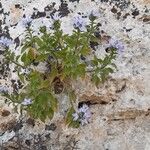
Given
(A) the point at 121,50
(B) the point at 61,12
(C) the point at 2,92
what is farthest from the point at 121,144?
(B) the point at 61,12

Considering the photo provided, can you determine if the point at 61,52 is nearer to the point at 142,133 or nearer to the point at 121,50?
the point at 121,50

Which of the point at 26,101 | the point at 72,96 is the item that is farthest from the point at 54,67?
the point at 26,101

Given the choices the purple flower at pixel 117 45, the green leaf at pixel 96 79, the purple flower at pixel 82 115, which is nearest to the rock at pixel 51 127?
the purple flower at pixel 82 115

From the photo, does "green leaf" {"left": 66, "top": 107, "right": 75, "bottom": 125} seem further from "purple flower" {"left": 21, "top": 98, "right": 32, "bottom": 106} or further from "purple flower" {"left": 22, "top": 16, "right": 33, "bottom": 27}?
"purple flower" {"left": 22, "top": 16, "right": 33, "bottom": 27}

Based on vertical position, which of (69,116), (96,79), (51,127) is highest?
(96,79)

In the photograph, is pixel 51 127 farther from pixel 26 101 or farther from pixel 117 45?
pixel 117 45
